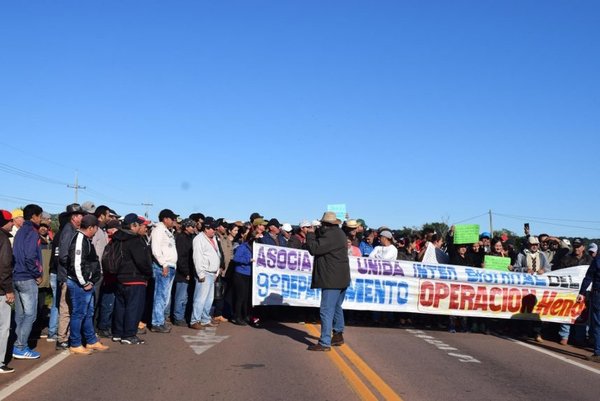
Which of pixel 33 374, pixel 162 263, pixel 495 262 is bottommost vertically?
pixel 33 374

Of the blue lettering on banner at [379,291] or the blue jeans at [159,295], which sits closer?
the blue jeans at [159,295]

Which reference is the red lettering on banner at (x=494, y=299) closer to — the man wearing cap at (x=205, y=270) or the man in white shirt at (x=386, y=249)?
the man in white shirt at (x=386, y=249)

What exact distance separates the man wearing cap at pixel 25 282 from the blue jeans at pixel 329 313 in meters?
4.00

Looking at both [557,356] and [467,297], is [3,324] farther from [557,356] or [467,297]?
[467,297]

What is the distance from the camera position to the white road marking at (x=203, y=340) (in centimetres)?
960

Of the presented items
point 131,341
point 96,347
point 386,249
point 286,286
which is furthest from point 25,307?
point 386,249

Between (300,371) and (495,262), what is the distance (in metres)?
6.97

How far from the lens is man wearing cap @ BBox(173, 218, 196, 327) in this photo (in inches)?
481

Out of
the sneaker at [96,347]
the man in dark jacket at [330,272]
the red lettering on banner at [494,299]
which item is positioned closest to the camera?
the sneaker at [96,347]

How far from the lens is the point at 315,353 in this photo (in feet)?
30.8

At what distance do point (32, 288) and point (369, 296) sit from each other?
6615 millimetres

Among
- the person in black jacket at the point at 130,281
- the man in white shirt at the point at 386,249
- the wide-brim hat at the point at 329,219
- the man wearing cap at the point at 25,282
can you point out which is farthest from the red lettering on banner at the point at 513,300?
the man wearing cap at the point at 25,282

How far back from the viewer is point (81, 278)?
28.3 ft

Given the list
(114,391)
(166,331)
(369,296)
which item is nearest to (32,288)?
(114,391)
